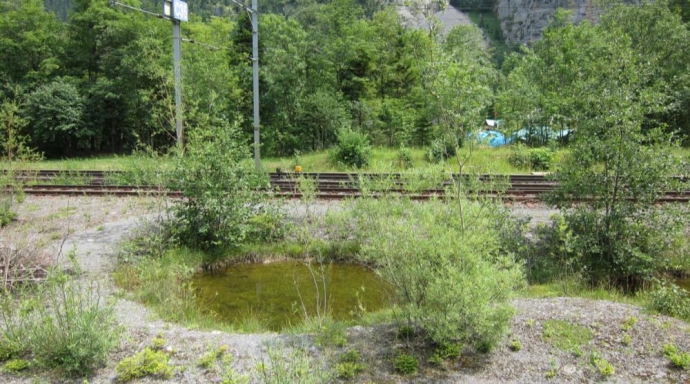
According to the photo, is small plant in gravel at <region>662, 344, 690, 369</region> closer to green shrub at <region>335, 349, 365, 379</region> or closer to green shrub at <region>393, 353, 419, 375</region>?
green shrub at <region>393, 353, 419, 375</region>

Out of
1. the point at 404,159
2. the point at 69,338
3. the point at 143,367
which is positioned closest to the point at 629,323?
the point at 143,367

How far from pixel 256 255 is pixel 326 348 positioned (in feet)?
17.2

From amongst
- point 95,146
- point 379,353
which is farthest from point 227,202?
point 95,146

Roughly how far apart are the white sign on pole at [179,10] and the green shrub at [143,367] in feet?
34.7

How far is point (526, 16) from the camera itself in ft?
362

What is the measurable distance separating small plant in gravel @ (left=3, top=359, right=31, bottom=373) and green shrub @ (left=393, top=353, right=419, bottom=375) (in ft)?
14.9

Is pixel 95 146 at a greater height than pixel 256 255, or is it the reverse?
pixel 95 146

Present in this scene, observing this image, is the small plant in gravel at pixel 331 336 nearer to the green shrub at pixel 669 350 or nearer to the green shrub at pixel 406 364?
the green shrub at pixel 406 364

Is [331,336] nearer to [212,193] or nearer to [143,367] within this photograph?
[143,367]

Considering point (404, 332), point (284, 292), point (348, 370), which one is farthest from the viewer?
point (284, 292)

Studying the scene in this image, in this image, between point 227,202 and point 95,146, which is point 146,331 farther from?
point 95,146

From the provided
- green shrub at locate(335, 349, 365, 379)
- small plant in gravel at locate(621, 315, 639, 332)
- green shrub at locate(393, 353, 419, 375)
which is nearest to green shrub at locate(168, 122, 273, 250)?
green shrub at locate(335, 349, 365, 379)

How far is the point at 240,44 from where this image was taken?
1256 inches

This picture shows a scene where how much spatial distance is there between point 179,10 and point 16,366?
10788 mm
